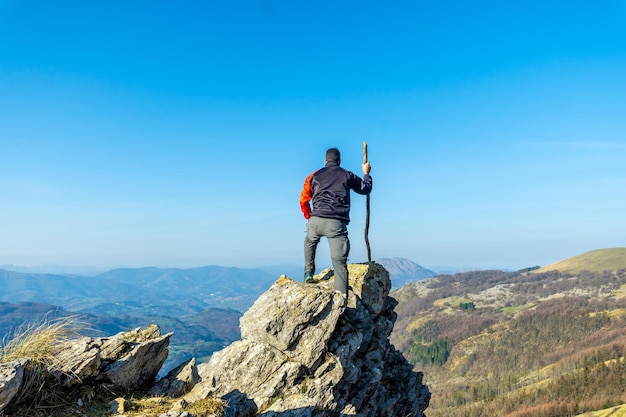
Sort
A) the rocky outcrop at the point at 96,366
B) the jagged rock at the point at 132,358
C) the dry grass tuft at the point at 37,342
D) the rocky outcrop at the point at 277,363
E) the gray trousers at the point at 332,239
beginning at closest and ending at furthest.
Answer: the rocky outcrop at the point at 96,366 → the dry grass tuft at the point at 37,342 → the rocky outcrop at the point at 277,363 → the jagged rock at the point at 132,358 → the gray trousers at the point at 332,239

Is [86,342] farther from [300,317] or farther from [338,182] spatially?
[338,182]

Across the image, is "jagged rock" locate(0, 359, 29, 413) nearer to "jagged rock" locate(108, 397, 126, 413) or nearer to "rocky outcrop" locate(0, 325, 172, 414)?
"rocky outcrop" locate(0, 325, 172, 414)

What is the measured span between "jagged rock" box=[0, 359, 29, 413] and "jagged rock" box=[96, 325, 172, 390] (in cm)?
245

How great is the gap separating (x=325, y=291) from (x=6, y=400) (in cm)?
1135

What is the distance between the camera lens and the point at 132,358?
12750 millimetres

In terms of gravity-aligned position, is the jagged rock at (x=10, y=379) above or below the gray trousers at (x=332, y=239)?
below

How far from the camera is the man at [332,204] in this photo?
1642 centimetres

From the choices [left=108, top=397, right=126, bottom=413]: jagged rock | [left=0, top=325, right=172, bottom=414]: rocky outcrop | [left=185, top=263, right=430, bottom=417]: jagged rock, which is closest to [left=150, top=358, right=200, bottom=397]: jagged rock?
[left=185, top=263, right=430, bottom=417]: jagged rock

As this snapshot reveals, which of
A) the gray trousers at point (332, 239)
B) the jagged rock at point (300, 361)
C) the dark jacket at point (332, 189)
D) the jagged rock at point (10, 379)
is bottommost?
the jagged rock at point (300, 361)

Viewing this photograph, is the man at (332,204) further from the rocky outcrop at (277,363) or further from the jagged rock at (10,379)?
the jagged rock at (10,379)

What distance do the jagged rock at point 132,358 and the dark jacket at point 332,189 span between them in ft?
25.3

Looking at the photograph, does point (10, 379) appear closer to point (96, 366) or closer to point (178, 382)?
point (96, 366)

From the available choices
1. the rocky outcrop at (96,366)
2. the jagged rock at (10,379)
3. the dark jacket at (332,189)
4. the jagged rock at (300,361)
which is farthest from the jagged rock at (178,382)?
the dark jacket at (332,189)

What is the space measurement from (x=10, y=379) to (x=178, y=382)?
527 centimetres
